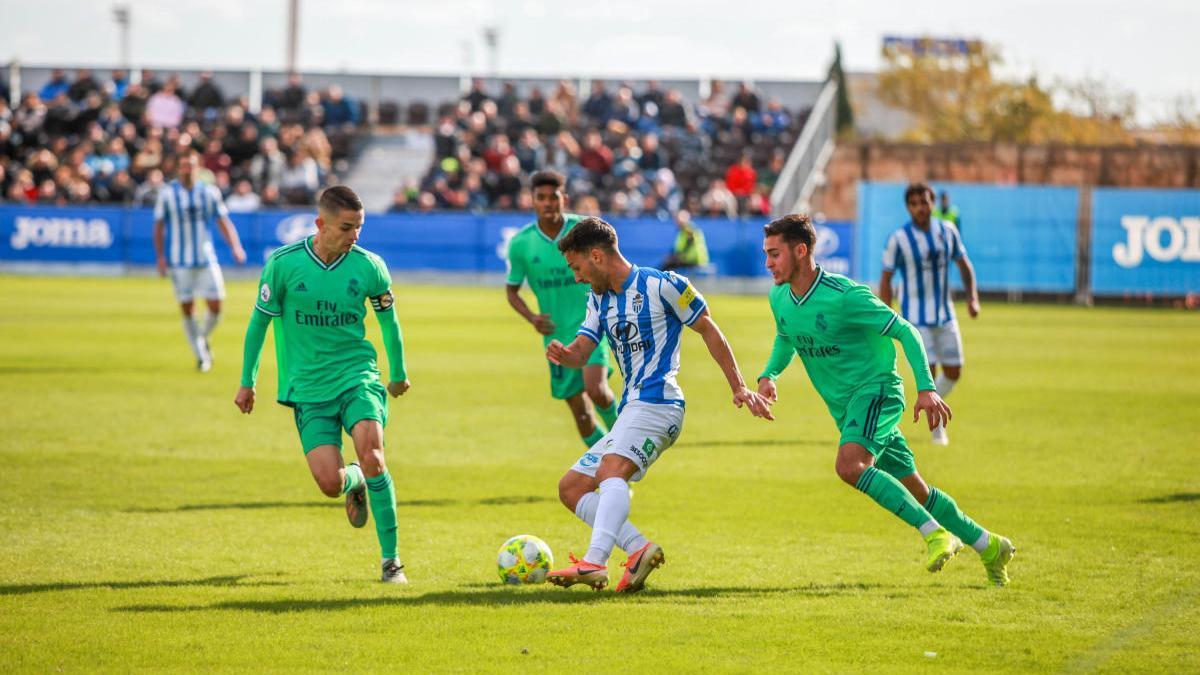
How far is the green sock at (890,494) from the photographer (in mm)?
7367

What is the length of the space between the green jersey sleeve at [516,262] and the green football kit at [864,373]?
349 centimetres

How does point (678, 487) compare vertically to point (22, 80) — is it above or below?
below

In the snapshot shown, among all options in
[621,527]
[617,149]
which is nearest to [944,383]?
[621,527]

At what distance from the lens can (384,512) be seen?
7430mm

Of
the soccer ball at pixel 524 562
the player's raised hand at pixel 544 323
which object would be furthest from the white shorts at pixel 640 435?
the player's raised hand at pixel 544 323

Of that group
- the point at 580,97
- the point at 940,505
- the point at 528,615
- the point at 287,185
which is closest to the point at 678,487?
the point at 940,505

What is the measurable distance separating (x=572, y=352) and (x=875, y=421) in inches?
64.5

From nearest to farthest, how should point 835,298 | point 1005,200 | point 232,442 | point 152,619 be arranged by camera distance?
point 152,619, point 835,298, point 232,442, point 1005,200

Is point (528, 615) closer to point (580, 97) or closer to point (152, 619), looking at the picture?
point (152, 619)

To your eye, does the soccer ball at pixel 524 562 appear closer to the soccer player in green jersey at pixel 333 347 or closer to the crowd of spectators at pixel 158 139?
the soccer player in green jersey at pixel 333 347

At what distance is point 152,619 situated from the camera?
6.57 metres

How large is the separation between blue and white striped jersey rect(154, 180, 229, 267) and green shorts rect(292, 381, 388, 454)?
36.1 ft

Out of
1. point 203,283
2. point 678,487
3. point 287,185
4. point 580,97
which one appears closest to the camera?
point 678,487

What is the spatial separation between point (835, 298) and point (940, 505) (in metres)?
1.23
